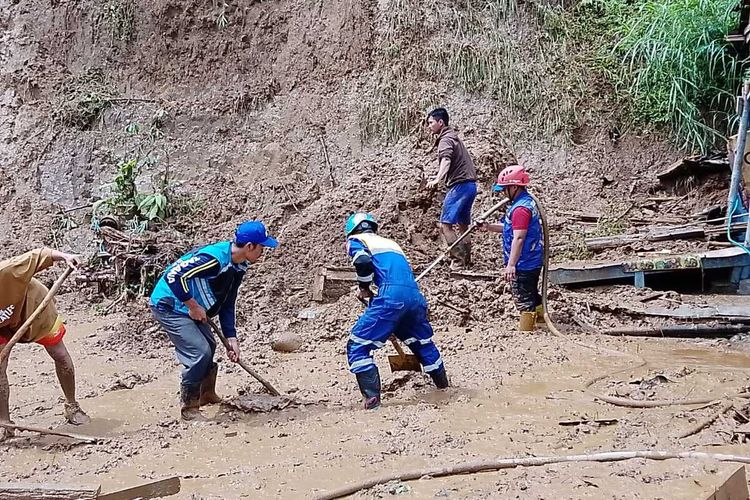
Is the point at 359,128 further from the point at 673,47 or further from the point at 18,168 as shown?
the point at 18,168

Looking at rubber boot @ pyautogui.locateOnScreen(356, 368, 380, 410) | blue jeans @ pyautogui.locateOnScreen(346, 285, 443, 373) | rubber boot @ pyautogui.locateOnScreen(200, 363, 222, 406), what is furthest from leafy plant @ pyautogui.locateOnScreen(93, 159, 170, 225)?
rubber boot @ pyautogui.locateOnScreen(356, 368, 380, 410)

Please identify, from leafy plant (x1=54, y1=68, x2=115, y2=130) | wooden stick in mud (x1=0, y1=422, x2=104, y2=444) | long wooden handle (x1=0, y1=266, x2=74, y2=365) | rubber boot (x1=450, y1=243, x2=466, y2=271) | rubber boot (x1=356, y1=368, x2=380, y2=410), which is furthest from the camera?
leafy plant (x1=54, y1=68, x2=115, y2=130)

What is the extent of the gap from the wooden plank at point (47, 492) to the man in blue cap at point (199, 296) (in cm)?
163

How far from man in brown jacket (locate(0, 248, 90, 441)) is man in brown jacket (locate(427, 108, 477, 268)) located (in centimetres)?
469

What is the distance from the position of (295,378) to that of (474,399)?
1.83 meters

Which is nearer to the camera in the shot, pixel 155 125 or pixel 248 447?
pixel 248 447

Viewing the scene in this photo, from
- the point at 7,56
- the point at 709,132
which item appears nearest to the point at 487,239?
the point at 709,132

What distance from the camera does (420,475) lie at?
3738 millimetres

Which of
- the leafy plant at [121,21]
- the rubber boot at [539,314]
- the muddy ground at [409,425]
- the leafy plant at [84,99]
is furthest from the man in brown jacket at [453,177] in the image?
the leafy plant at [121,21]

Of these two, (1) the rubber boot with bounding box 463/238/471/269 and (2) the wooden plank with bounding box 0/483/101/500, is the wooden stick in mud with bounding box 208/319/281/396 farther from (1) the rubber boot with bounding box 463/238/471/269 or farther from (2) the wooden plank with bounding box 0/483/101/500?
(1) the rubber boot with bounding box 463/238/471/269

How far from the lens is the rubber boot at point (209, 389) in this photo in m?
5.64

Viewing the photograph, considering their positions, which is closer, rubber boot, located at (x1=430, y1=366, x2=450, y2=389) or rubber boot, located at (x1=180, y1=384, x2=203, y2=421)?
rubber boot, located at (x1=180, y1=384, x2=203, y2=421)

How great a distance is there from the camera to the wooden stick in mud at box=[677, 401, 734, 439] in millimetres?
4125

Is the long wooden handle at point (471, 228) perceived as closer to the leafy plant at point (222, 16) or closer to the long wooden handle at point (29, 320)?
the long wooden handle at point (29, 320)
